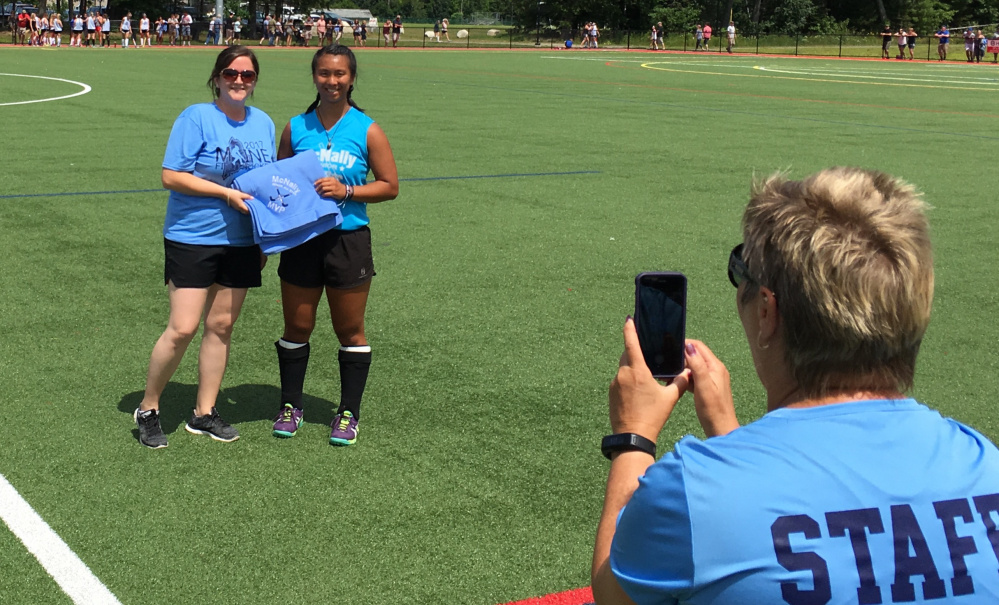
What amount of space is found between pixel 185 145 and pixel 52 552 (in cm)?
180

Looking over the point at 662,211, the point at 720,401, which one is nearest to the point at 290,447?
the point at 720,401

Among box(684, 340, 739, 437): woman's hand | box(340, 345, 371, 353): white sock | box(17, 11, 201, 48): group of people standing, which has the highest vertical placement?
box(17, 11, 201, 48): group of people standing

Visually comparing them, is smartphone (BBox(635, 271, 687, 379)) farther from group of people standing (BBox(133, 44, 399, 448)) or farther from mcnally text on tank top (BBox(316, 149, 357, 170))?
mcnally text on tank top (BBox(316, 149, 357, 170))

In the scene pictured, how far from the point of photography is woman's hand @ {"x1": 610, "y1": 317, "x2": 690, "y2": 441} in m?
2.13

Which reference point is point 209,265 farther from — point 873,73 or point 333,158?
point 873,73

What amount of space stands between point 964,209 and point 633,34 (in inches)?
2554

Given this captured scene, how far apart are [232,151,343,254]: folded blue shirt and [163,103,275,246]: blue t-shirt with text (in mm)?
127

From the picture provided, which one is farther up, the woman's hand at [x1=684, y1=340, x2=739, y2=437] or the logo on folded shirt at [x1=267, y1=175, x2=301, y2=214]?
the logo on folded shirt at [x1=267, y1=175, x2=301, y2=214]

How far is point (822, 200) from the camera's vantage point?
1852 millimetres

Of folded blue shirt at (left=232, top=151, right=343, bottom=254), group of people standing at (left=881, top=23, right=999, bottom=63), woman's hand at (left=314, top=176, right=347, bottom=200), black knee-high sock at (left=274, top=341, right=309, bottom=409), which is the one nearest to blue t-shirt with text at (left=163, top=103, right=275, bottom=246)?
folded blue shirt at (left=232, top=151, right=343, bottom=254)

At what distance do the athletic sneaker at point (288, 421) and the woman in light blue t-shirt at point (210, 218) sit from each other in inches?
9.6

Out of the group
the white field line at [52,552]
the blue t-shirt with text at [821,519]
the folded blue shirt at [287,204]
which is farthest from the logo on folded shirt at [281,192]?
the blue t-shirt with text at [821,519]

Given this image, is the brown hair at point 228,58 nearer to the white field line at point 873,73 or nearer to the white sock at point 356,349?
the white sock at point 356,349

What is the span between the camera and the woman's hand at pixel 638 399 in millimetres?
2135
